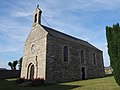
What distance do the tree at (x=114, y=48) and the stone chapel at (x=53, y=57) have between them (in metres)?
9.93

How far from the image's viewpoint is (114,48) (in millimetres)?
10609

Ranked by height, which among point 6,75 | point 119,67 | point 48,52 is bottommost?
point 6,75

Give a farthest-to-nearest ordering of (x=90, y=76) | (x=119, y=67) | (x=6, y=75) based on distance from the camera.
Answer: (x=6, y=75), (x=90, y=76), (x=119, y=67)

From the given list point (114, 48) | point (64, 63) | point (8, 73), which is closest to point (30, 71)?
point (64, 63)

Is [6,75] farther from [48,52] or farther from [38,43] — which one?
[48,52]

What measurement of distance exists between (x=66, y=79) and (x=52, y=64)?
3361 mm

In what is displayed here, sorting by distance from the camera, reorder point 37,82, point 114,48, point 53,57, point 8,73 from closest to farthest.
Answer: point 114,48 → point 37,82 → point 53,57 → point 8,73

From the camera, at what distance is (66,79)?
20.9 m

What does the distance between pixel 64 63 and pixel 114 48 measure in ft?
37.7

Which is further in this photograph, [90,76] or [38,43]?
[90,76]

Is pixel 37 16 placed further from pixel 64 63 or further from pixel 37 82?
pixel 37 82

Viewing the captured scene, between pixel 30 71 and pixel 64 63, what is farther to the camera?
pixel 30 71

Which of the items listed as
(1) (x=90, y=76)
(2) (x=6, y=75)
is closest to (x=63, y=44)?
(1) (x=90, y=76)

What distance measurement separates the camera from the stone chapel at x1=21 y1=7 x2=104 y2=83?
765 inches
